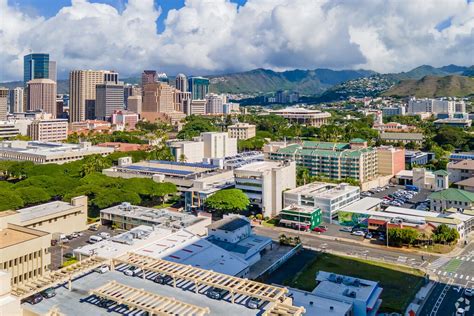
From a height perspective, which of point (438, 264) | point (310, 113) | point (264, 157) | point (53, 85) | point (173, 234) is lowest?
point (438, 264)

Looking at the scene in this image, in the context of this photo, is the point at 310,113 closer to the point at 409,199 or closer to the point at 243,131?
the point at 243,131

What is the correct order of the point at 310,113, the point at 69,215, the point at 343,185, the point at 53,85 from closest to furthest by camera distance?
the point at 69,215, the point at 343,185, the point at 310,113, the point at 53,85

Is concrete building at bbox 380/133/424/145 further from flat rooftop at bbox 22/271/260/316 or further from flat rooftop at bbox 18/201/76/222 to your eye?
flat rooftop at bbox 22/271/260/316

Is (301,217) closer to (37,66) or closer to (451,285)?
(451,285)

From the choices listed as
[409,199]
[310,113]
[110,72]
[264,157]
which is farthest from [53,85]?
[409,199]

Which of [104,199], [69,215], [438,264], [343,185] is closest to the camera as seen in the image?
[438,264]

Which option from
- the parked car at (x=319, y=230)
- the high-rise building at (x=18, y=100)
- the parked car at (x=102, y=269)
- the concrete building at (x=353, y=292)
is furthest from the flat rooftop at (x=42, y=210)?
the high-rise building at (x=18, y=100)

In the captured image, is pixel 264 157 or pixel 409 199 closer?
pixel 409 199
